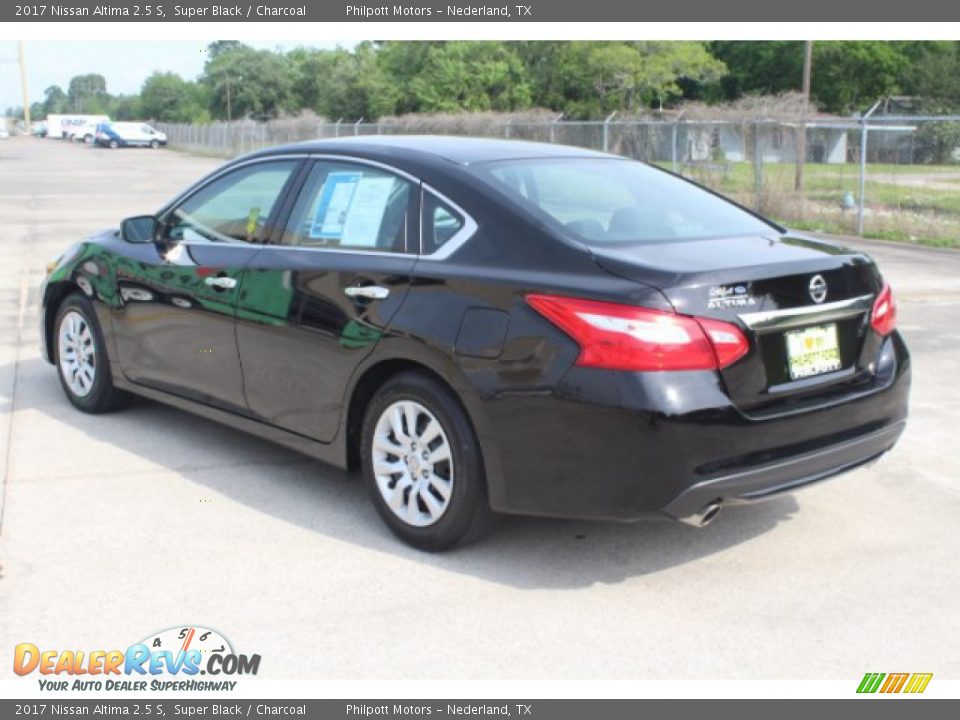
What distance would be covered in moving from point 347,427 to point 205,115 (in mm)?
98138

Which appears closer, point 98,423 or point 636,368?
point 636,368

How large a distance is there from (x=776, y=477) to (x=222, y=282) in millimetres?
2764

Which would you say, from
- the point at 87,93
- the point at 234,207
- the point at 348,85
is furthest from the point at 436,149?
the point at 87,93

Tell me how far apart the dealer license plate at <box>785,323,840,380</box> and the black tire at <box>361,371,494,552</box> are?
1.20m

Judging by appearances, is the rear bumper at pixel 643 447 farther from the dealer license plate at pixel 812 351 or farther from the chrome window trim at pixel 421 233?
the chrome window trim at pixel 421 233

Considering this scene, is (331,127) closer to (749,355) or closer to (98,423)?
(98,423)

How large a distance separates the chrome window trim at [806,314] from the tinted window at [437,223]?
4.00 feet

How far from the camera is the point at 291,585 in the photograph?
4.27m

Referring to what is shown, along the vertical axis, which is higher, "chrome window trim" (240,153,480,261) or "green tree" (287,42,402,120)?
"green tree" (287,42,402,120)

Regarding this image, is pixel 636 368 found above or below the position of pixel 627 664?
above

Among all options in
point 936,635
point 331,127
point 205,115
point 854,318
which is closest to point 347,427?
point 854,318

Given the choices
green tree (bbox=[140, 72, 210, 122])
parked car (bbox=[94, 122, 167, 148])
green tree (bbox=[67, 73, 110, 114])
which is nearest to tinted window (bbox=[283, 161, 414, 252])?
parked car (bbox=[94, 122, 167, 148])

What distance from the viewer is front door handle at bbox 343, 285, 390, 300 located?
457cm

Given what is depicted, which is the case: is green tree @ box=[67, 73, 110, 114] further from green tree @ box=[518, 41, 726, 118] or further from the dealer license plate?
the dealer license plate
